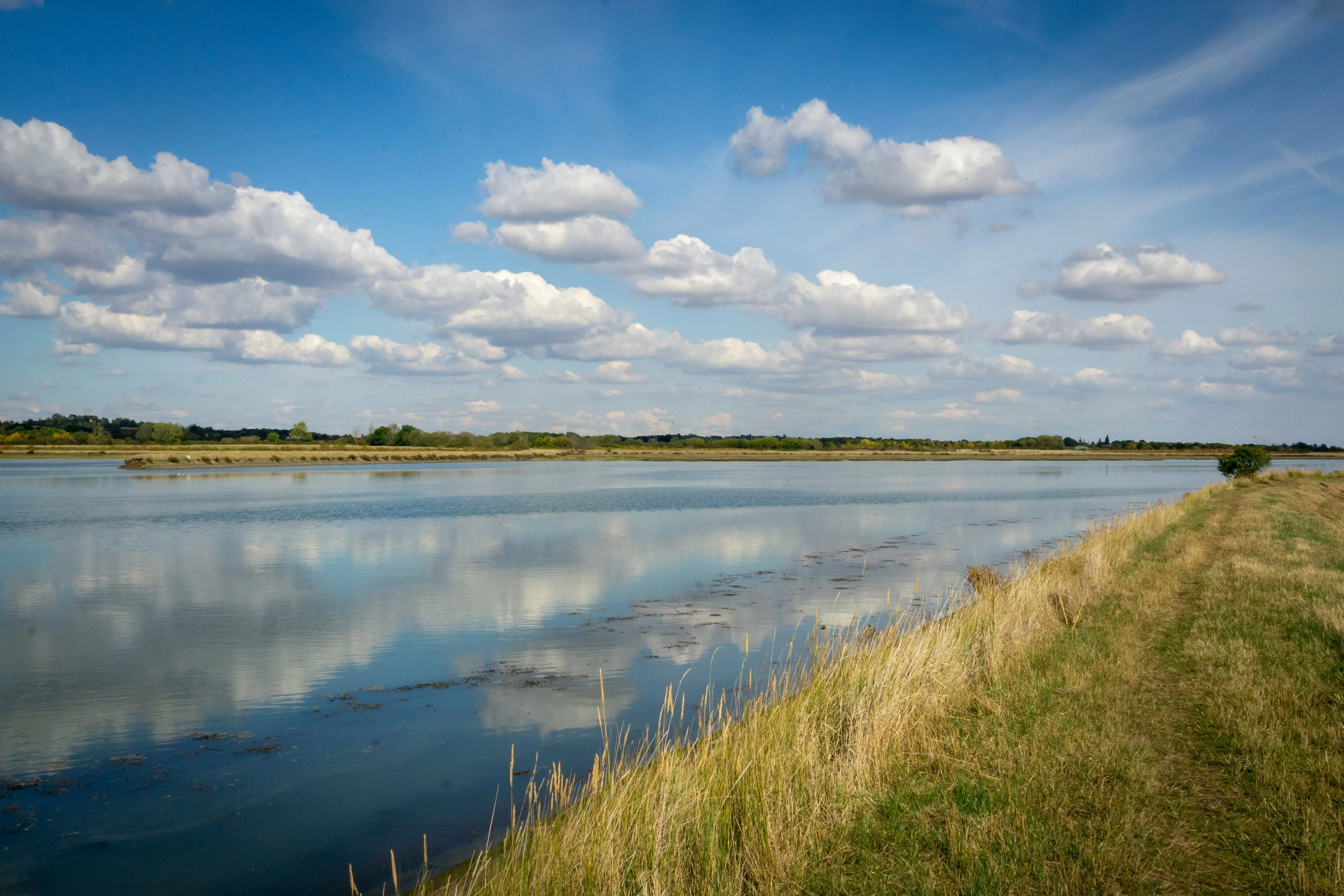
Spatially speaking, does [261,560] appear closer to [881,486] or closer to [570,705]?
[570,705]

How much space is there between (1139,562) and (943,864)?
48.5ft

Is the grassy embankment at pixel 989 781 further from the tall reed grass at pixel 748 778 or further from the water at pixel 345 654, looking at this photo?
the water at pixel 345 654

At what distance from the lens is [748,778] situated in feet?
18.2

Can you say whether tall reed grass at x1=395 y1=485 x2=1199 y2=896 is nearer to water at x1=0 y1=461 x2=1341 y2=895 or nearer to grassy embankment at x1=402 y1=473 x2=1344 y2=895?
grassy embankment at x1=402 y1=473 x2=1344 y2=895

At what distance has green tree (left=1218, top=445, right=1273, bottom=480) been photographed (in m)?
50.9

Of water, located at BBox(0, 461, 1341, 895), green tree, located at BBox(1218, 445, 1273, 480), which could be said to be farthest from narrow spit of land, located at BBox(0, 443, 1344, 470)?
green tree, located at BBox(1218, 445, 1273, 480)

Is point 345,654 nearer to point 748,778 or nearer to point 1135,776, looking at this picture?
point 748,778

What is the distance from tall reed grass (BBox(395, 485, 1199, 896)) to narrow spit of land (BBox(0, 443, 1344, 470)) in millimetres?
79393

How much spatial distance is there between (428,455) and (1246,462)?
332ft

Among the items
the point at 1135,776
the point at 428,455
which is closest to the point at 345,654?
the point at 1135,776

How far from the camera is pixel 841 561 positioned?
20.1 m

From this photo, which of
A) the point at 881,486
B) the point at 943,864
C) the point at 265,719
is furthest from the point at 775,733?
the point at 881,486

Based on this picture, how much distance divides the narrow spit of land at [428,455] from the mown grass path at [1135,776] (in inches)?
3199

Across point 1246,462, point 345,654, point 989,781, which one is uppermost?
point 1246,462
